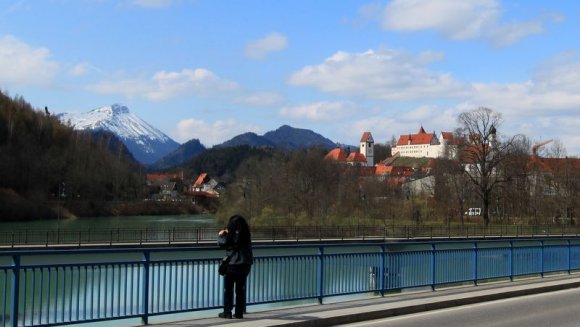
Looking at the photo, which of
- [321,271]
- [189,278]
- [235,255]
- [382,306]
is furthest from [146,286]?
[382,306]

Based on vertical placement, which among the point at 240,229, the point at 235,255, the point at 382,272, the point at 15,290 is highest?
the point at 240,229

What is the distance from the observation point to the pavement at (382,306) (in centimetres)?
1273

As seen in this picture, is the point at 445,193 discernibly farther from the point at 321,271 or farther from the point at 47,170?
the point at 321,271

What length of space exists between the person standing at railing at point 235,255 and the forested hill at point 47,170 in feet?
333

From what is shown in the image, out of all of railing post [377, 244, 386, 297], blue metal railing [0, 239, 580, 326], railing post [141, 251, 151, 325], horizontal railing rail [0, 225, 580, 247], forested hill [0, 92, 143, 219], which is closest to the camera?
blue metal railing [0, 239, 580, 326]

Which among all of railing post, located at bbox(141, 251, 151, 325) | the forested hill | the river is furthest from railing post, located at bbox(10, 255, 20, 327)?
the forested hill

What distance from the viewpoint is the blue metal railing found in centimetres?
1115

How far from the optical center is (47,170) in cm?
13062

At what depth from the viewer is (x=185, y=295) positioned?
13180 mm

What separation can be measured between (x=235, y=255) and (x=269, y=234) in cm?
6105

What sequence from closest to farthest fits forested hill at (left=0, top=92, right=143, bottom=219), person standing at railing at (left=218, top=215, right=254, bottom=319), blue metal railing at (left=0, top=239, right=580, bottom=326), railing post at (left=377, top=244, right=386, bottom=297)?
1. blue metal railing at (left=0, top=239, right=580, bottom=326)
2. person standing at railing at (left=218, top=215, right=254, bottom=319)
3. railing post at (left=377, top=244, right=386, bottom=297)
4. forested hill at (left=0, top=92, right=143, bottom=219)

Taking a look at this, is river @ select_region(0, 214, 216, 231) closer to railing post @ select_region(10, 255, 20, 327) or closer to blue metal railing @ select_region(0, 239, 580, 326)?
blue metal railing @ select_region(0, 239, 580, 326)

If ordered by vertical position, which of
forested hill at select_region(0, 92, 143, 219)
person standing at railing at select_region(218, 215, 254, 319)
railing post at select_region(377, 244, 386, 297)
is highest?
forested hill at select_region(0, 92, 143, 219)

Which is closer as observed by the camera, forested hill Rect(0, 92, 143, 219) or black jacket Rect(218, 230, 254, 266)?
black jacket Rect(218, 230, 254, 266)
